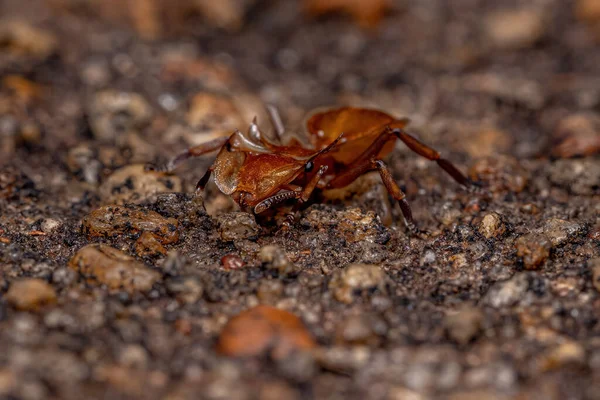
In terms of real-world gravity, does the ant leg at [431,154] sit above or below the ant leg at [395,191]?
above

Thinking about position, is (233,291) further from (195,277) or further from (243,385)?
(243,385)

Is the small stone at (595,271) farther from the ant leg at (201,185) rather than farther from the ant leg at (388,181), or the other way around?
the ant leg at (201,185)

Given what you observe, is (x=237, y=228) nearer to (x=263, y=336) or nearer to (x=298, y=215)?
(x=298, y=215)

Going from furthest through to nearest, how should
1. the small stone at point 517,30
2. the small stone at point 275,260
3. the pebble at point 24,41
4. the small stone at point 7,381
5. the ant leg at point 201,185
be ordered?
the small stone at point 517,30 → the pebble at point 24,41 → the ant leg at point 201,185 → the small stone at point 275,260 → the small stone at point 7,381

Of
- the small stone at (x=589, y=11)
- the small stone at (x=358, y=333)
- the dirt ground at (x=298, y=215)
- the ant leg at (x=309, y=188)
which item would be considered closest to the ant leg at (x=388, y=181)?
the dirt ground at (x=298, y=215)

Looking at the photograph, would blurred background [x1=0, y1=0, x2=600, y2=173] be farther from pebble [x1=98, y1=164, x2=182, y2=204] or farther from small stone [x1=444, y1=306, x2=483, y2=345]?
small stone [x1=444, y1=306, x2=483, y2=345]

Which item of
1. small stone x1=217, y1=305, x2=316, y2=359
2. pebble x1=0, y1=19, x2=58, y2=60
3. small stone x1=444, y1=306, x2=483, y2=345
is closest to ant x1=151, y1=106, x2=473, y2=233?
small stone x1=217, y1=305, x2=316, y2=359

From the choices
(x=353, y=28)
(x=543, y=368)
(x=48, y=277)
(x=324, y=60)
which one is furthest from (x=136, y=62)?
(x=543, y=368)
